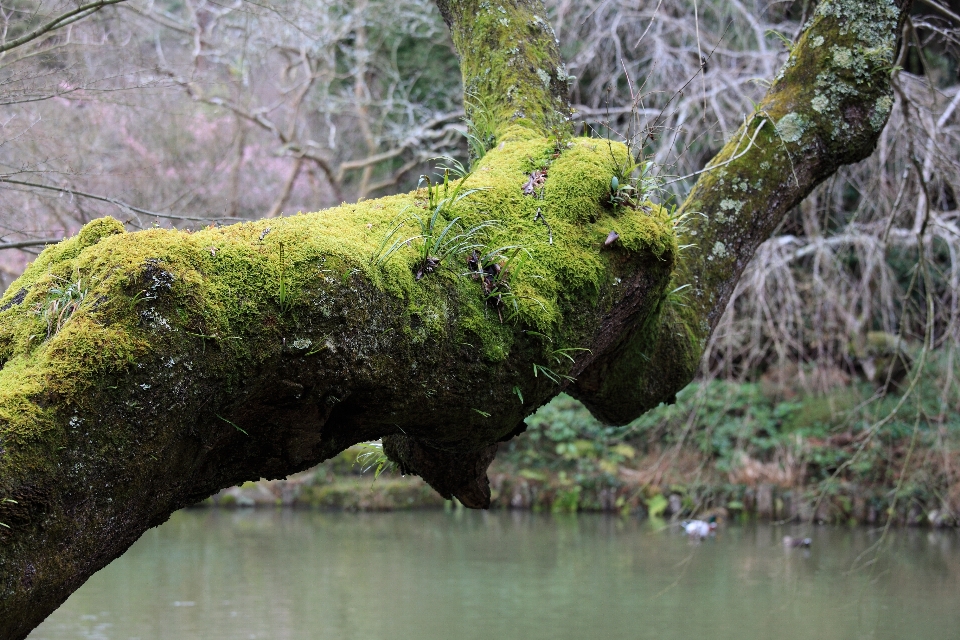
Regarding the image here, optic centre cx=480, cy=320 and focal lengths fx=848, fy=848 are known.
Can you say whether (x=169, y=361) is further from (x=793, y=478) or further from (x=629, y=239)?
(x=793, y=478)

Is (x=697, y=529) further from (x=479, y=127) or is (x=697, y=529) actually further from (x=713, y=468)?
(x=479, y=127)

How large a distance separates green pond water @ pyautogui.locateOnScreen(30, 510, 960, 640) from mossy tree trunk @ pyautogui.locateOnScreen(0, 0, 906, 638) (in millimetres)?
2432

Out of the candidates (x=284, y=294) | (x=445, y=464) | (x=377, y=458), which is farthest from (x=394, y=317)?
(x=377, y=458)

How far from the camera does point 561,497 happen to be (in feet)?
27.9

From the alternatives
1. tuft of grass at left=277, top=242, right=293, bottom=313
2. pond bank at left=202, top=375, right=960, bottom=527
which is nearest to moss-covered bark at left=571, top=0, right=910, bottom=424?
tuft of grass at left=277, top=242, right=293, bottom=313

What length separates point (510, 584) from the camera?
17.7ft

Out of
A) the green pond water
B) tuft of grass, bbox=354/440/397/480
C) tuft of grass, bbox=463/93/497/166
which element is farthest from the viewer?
the green pond water

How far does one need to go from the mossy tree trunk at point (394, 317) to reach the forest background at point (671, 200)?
3095 mm

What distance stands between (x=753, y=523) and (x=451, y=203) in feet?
22.1

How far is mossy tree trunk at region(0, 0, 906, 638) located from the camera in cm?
125

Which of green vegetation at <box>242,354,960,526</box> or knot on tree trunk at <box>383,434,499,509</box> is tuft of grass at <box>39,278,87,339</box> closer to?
knot on tree trunk at <box>383,434,499,509</box>

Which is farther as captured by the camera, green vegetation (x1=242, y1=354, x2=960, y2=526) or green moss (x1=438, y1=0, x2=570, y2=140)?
green vegetation (x1=242, y1=354, x2=960, y2=526)

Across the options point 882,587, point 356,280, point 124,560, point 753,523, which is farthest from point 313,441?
point 753,523

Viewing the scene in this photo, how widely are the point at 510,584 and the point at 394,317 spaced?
4248 millimetres
